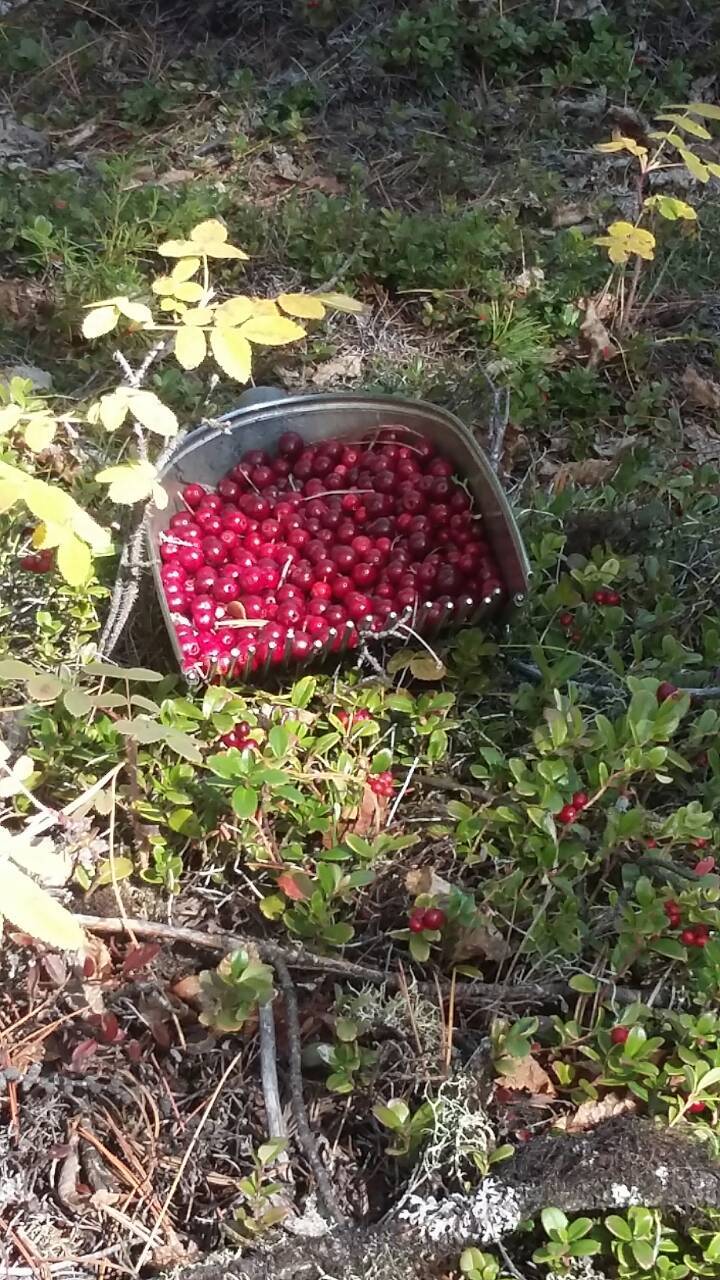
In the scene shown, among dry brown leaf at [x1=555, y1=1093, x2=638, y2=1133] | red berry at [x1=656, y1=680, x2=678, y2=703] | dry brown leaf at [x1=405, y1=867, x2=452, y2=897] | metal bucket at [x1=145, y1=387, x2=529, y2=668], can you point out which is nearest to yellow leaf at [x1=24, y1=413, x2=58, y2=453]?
metal bucket at [x1=145, y1=387, x2=529, y2=668]

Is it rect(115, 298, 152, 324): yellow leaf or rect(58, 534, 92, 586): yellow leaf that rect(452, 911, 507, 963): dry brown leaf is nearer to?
rect(58, 534, 92, 586): yellow leaf

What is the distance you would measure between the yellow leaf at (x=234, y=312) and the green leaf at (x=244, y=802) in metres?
0.79

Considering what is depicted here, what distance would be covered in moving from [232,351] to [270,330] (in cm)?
7

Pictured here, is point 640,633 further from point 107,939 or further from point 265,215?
point 265,215

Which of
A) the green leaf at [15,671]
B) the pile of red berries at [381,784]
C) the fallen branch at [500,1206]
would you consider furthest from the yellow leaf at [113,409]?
the fallen branch at [500,1206]

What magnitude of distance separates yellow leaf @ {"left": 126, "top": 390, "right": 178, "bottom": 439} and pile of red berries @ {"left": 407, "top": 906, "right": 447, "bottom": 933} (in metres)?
0.89

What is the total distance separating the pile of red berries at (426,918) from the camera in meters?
1.71

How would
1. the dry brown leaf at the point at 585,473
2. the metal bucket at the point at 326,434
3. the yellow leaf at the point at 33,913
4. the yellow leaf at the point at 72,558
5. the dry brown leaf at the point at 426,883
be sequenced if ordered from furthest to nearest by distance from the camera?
the dry brown leaf at the point at 585,473 → the metal bucket at the point at 326,434 → the dry brown leaf at the point at 426,883 → the yellow leaf at the point at 72,558 → the yellow leaf at the point at 33,913

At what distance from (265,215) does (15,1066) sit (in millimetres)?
2823

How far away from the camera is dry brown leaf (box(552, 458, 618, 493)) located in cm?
274

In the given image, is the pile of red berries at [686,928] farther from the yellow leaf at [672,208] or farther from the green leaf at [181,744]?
the yellow leaf at [672,208]

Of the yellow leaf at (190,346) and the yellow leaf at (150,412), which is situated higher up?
the yellow leaf at (190,346)

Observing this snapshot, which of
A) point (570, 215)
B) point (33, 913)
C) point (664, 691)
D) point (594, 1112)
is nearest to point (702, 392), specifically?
point (570, 215)

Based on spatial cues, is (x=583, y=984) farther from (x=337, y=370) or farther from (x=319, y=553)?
(x=337, y=370)
